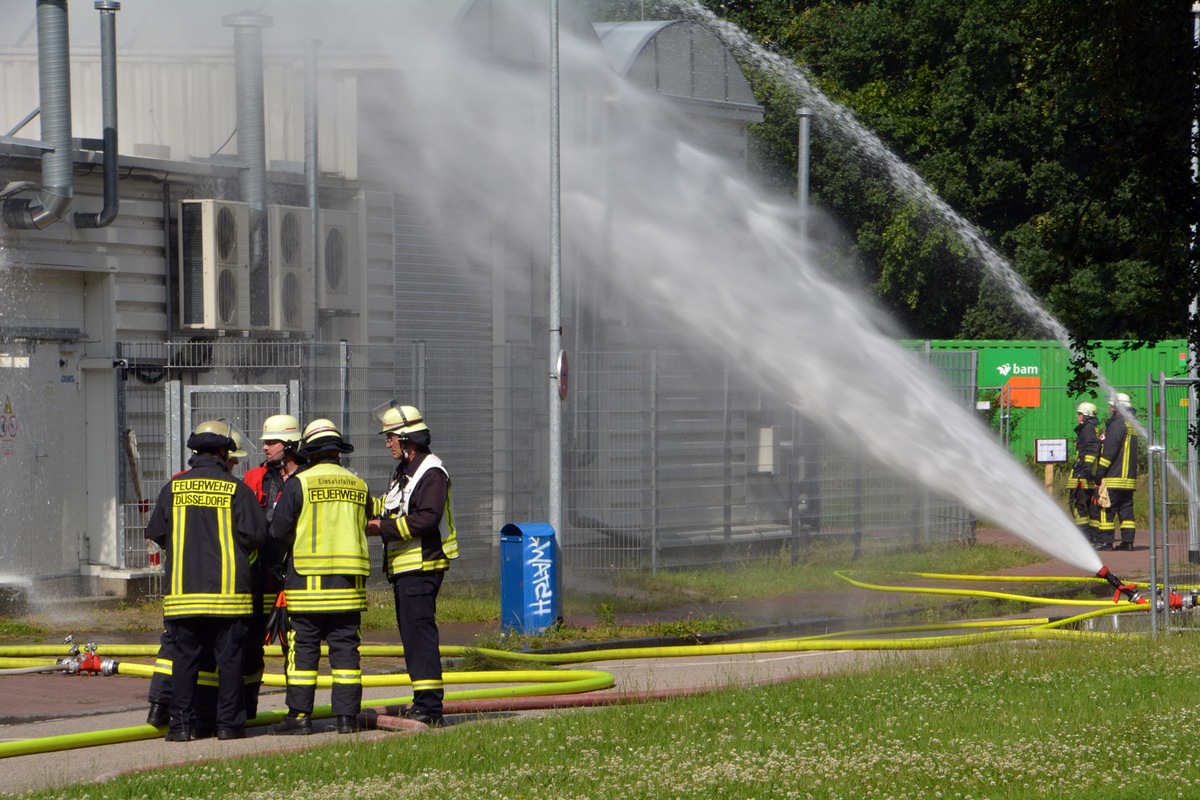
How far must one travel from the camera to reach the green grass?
7.01m

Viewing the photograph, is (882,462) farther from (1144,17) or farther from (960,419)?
(1144,17)

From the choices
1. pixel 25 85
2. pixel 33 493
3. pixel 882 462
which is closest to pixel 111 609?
pixel 33 493

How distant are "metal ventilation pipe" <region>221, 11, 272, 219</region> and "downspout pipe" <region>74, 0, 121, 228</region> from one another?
1.73 metres

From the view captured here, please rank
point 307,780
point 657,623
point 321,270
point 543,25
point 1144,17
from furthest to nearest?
point 543,25 → point 321,270 → point 657,623 → point 1144,17 → point 307,780

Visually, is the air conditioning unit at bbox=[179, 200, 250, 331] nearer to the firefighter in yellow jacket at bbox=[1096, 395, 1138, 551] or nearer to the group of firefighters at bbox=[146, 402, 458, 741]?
the group of firefighters at bbox=[146, 402, 458, 741]

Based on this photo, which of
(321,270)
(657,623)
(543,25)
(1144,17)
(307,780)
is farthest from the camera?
(543,25)

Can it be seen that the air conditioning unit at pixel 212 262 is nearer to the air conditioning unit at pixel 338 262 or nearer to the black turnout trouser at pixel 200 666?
the air conditioning unit at pixel 338 262

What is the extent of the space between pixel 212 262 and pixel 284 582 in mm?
6989

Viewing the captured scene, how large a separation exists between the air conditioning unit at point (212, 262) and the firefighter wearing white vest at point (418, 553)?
668 centimetres

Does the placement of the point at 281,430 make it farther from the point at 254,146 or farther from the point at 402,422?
the point at 254,146

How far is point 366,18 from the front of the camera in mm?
17453

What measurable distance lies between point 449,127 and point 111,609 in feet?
20.8

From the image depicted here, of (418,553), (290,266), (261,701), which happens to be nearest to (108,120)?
(290,266)

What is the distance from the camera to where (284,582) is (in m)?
9.21
